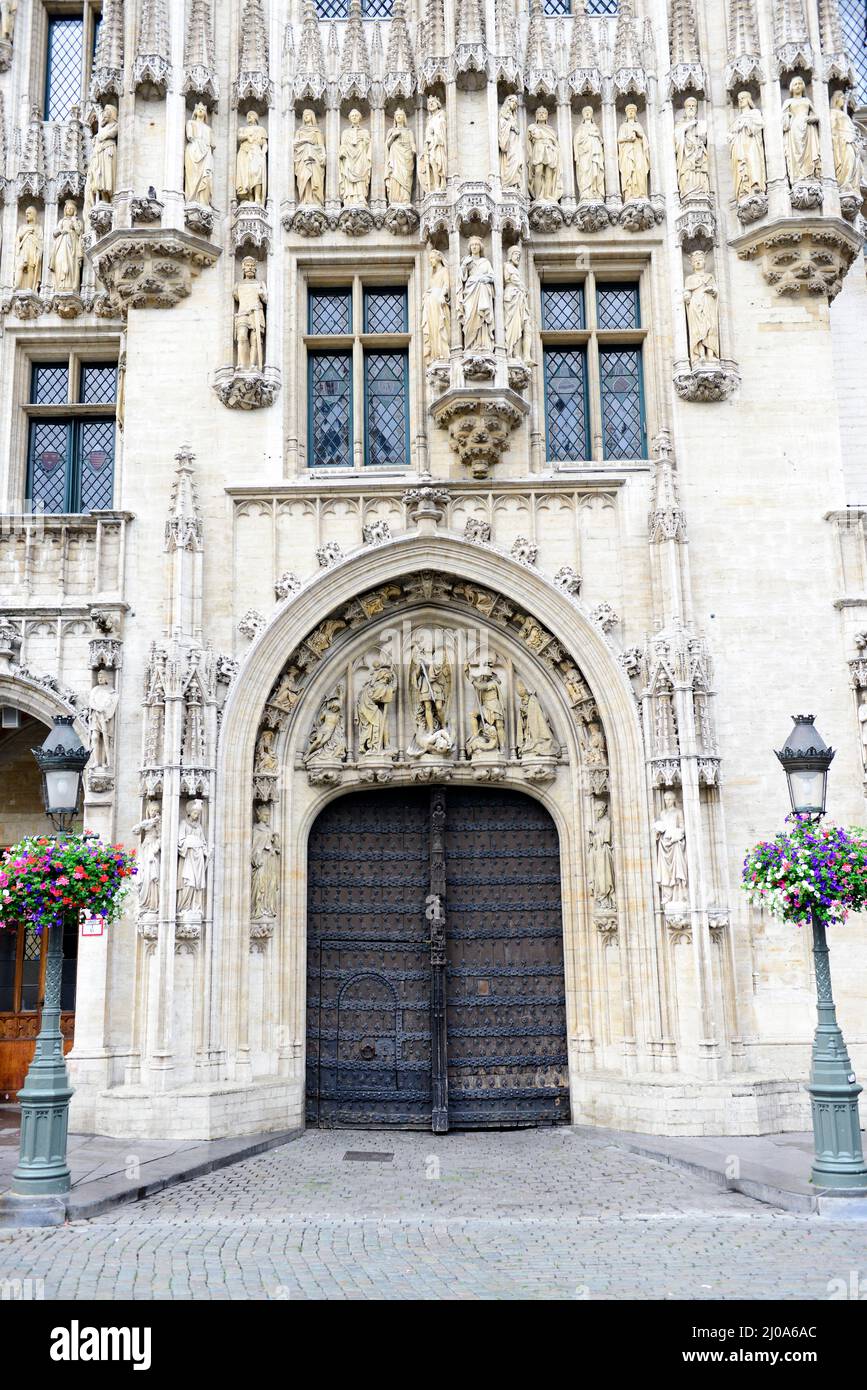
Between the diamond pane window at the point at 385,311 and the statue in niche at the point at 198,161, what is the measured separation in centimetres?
248

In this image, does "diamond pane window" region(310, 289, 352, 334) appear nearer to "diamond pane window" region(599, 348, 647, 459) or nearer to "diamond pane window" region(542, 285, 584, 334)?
"diamond pane window" region(542, 285, 584, 334)

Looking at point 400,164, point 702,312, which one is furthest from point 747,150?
point 400,164

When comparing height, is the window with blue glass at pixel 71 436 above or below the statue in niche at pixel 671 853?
above

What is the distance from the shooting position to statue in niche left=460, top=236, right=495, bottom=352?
50.7ft

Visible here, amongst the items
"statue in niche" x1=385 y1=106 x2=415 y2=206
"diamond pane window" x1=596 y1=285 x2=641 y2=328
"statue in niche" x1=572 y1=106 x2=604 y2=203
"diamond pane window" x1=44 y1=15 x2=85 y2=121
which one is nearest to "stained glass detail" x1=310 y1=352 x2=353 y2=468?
"statue in niche" x1=385 y1=106 x2=415 y2=206

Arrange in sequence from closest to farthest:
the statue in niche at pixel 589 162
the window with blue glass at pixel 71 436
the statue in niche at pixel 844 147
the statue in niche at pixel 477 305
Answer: the statue in niche at pixel 477 305 → the statue in niche at pixel 844 147 → the statue in niche at pixel 589 162 → the window with blue glass at pixel 71 436

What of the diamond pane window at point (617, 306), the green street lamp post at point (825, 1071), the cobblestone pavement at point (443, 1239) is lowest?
the cobblestone pavement at point (443, 1239)

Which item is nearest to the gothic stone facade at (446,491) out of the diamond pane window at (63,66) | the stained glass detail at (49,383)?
the stained glass detail at (49,383)

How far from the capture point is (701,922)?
46.4 feet

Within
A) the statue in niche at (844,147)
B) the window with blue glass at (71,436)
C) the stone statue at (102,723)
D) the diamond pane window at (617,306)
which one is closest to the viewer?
the stone statue at (102,723)

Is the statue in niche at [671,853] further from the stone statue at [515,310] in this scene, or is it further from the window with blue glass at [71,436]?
the window with blue glass at [71,436]

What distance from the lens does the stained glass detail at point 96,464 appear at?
1731cm

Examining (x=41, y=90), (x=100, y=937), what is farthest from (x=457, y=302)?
(x=100, y=937)

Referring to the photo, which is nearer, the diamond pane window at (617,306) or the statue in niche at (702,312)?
the statue in niche at (702,312)
